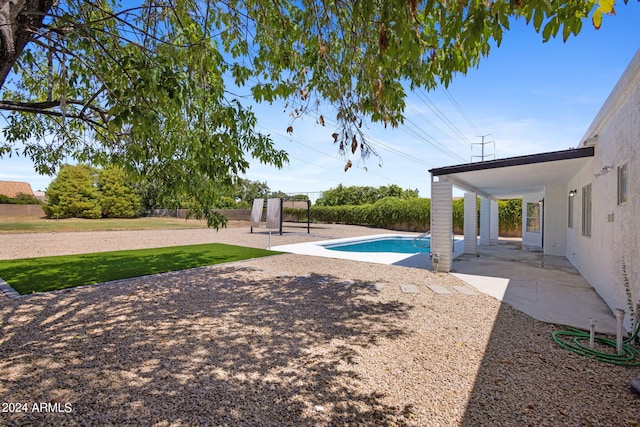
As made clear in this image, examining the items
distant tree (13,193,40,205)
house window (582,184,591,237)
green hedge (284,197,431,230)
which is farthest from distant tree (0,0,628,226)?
distant tree (13,193,40,205)

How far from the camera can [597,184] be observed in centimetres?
657

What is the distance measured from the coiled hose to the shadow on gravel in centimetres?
210

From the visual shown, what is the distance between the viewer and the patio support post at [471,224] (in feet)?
40.9

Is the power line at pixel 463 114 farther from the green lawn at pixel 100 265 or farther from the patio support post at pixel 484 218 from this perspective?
the green lawn at pixel 100 265

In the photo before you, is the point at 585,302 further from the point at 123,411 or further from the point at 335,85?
the point at 123,411

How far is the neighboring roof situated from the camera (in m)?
44.7

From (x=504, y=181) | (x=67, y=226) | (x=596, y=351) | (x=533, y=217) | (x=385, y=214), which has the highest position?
(x=504, y=181)

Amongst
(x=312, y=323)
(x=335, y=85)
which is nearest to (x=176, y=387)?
(x=312, y=323)

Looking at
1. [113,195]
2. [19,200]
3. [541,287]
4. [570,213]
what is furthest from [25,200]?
[570,213]

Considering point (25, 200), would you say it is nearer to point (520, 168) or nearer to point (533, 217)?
point (520, 168)

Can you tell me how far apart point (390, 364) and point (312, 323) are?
5.10 feet

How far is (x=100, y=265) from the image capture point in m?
8.91

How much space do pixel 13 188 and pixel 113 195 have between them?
2265cm

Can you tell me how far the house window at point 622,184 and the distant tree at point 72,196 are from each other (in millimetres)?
41366
